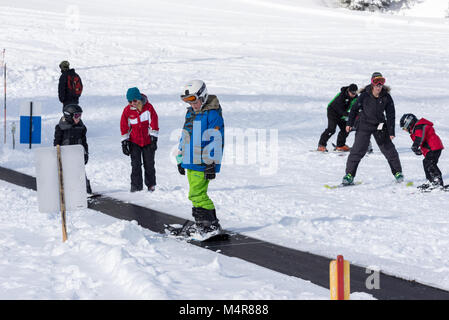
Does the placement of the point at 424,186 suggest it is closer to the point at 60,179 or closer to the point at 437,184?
the point at 437,184

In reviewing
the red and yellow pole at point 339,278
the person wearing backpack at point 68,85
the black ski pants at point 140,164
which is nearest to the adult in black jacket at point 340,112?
the black ski pants at point 140,164

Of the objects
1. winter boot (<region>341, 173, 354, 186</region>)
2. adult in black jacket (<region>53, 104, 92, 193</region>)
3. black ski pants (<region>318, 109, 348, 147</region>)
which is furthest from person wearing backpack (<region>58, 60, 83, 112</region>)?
winter boot (<region>341, 173, 354, 186</region>)

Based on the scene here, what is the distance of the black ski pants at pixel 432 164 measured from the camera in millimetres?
10227

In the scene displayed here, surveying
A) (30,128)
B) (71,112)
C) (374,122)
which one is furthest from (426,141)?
(30,128)

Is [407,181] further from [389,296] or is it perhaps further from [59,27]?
[59,27]

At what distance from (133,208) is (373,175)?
16.2ft

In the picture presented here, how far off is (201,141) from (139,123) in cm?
324

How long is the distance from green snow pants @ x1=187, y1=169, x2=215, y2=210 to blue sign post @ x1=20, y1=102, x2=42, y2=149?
330 inches

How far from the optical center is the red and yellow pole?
14.2ft

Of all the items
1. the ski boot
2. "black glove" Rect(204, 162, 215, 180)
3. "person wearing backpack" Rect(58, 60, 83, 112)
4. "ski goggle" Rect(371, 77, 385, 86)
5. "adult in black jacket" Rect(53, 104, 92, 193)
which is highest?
"ski goggle" Rect(371, 77, 385, 86)

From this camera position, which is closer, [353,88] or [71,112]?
[71,112]

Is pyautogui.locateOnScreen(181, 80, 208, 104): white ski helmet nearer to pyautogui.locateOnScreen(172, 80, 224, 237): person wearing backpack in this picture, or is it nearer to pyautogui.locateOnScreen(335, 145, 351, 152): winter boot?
pyautogui.locateOnScreen(172, 80, 224, 237): person wearing backpack

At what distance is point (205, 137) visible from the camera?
741 cm
